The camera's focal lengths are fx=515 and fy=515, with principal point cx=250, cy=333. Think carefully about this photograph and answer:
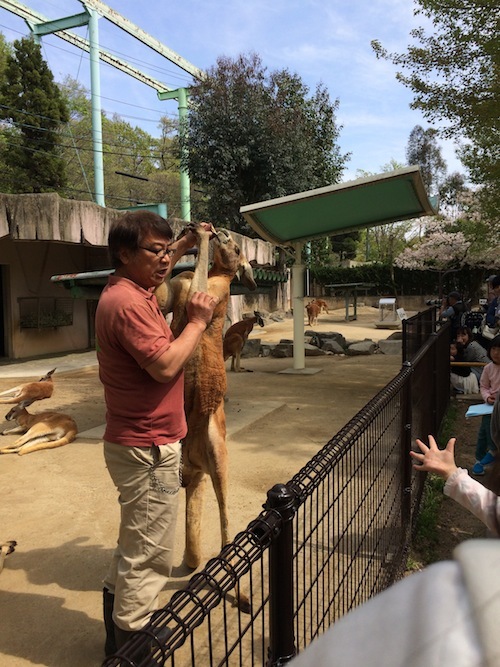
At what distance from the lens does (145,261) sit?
2.06 metres

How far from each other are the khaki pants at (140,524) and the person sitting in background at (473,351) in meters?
6.76

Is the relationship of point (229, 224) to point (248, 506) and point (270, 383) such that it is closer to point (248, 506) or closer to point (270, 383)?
point (270, 383)

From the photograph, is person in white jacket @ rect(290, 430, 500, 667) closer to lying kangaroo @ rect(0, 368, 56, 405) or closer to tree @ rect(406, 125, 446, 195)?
lying kangaroo @ rect(0, 368, 56, 405)

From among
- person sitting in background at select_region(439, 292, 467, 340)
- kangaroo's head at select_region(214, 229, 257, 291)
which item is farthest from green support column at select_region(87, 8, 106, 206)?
kangaroo's head at select_region(214, 229, 257, 291)

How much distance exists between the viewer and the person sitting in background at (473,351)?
25.7ft

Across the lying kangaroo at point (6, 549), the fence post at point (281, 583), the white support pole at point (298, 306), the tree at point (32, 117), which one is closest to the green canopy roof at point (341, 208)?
the white support pole at point (298, 306)

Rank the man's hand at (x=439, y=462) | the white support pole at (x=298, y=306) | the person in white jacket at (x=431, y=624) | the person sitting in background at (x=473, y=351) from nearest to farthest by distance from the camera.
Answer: the person in white jacket at (x=431, y=624) < the man's hand at (x=439, y=462) < the person sitting in background at (x=473, y=351) < the white support pole at (x=298, y=306)

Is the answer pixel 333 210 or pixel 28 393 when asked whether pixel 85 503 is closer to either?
pixel 28 393

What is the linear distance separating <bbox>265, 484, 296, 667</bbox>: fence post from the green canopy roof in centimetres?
649

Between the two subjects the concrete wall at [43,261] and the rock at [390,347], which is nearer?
the concrete wall at [43,261]

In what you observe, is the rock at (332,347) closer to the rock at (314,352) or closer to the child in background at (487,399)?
the rock at (314,352)

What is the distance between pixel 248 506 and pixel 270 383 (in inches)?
221

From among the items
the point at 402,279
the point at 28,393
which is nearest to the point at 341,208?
the point at 28,393

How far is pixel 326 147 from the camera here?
2305cm
